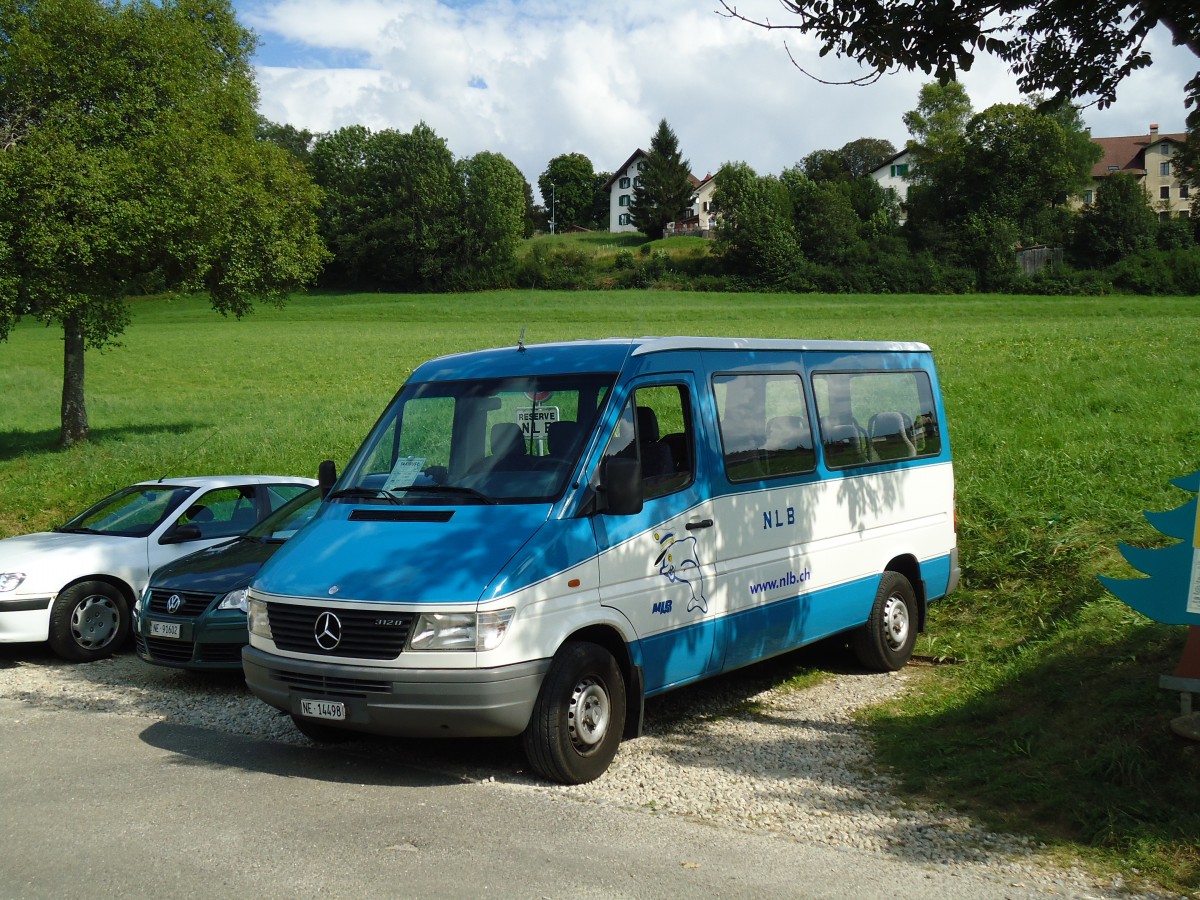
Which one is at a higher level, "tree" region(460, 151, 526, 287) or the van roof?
"tree" region(460, 151, 526, 287)

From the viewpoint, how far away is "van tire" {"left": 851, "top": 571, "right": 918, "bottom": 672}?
29.1ft

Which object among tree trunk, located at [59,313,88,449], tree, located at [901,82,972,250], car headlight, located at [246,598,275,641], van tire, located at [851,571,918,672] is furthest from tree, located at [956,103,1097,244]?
car headlight, located at [246,598,275,641]

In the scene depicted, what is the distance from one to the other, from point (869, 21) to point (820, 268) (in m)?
67.1

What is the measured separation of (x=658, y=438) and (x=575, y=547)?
1.16 m

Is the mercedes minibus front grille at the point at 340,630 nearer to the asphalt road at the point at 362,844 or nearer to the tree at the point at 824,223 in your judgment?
the asphalt road at the point at 362,844

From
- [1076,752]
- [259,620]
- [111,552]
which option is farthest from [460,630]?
[111,552]

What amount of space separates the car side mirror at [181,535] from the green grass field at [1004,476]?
6.44 metres

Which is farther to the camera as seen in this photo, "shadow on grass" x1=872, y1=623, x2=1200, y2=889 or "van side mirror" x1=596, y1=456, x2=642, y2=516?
"van side mirror" x1=596, y1=456, x2=642, y2=516

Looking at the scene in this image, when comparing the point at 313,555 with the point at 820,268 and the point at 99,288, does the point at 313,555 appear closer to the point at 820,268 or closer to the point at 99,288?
the point at 99,288

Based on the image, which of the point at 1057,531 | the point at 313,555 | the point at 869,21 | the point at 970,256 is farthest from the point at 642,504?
the point at 970,256

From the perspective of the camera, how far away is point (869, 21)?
6.90m

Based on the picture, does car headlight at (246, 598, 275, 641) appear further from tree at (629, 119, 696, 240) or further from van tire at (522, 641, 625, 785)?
tree at (629, 119, 696, 240)

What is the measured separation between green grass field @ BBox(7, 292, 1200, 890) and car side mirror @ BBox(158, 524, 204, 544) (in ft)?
21.1

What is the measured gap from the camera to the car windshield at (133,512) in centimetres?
1100
